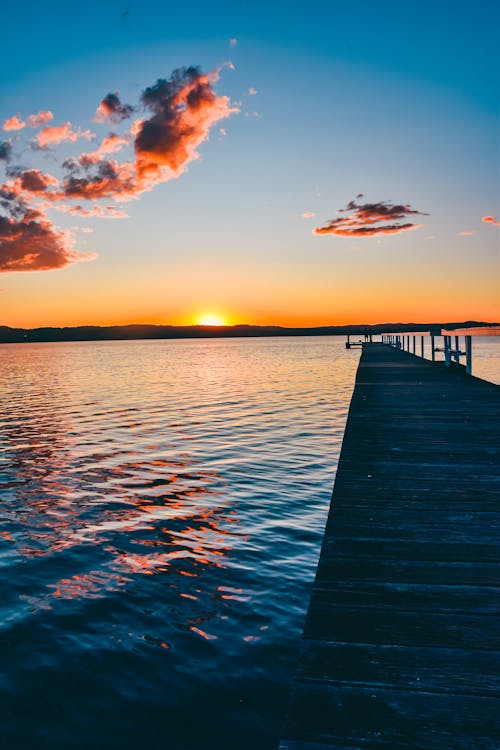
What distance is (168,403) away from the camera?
91.0ft

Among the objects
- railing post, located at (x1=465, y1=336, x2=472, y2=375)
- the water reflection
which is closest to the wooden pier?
the water reflection

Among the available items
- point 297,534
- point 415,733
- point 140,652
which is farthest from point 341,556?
point 297,534

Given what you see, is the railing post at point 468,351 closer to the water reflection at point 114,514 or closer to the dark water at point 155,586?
the dark water at point 155,586

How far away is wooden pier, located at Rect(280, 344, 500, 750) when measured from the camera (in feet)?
8.35

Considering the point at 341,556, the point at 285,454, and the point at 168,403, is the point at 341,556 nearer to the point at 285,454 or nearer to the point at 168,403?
the point at 285,454

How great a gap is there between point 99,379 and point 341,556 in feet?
139

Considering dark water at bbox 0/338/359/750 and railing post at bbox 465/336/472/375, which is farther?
railing post at bbox 465/336/472/375

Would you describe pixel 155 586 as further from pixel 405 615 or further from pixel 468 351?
pixel 468 351

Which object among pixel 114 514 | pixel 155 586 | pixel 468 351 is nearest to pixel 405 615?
pixel 155 586

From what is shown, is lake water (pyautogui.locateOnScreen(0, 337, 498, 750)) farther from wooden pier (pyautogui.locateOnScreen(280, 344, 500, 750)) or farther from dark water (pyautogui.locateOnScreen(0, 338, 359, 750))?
wooden pier (pyautogui.locateOnScreen(280, 344, 500, 750))

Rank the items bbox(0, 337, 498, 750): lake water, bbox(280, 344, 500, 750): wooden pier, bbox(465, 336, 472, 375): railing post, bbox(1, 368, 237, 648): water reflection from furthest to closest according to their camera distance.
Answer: bbox(465, 336, 472, 375): railing post < bbox(1, 368, 237, 648): water reflection < bbox(0, 337, 498, 750): lake water < bbox(280, 344, 500, 750): wooden pier

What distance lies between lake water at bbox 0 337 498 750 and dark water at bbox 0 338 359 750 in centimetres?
2

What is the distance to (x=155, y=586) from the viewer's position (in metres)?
6.90

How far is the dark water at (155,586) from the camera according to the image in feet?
14.9
